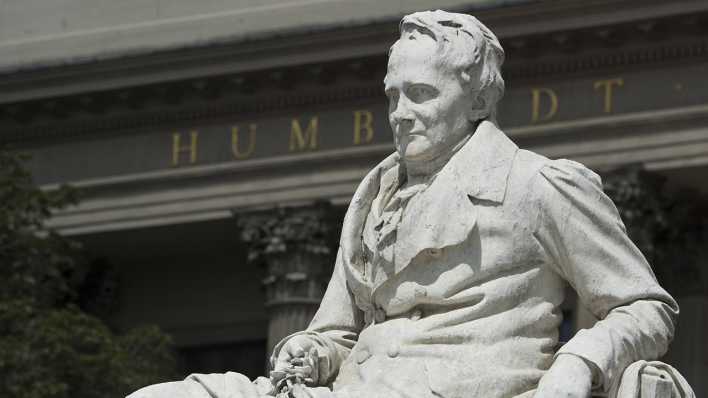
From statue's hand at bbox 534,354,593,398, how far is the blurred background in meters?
23.7

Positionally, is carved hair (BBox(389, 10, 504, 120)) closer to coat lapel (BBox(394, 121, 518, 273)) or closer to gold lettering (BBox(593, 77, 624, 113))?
coat lapel (BBox(394, 121, 518, 273))

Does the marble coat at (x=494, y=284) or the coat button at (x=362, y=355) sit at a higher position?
the marble coat at (x=494, y=284)

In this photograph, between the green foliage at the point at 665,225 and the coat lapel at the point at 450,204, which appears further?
the green foliage at the point at 665,225

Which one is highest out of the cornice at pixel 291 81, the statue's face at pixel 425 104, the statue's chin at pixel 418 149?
the cornice at pixel 291 81

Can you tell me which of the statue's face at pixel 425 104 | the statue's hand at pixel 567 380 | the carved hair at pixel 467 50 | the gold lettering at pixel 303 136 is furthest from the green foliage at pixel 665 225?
the statue's hand at pixel 567 380

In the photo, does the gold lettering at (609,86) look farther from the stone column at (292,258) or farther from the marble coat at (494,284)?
the marble coat at (494,284)

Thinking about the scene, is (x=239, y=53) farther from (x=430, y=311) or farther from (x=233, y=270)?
(x=430, y=311)

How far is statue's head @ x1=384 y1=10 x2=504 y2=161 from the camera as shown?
11.0 metres

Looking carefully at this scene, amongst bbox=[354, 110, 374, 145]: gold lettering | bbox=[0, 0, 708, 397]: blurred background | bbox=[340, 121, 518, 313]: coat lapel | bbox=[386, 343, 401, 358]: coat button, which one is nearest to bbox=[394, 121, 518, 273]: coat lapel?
bbox=[340, 121, 518, 313]: coat lapel

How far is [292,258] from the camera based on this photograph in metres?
39.1

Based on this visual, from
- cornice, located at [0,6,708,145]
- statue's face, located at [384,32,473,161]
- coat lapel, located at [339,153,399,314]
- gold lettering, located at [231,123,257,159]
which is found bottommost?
coat lapel, located at [339,153,399,314]

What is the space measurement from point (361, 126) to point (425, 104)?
91.2 feet

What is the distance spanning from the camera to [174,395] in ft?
34.1

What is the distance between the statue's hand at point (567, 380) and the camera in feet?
32.7
